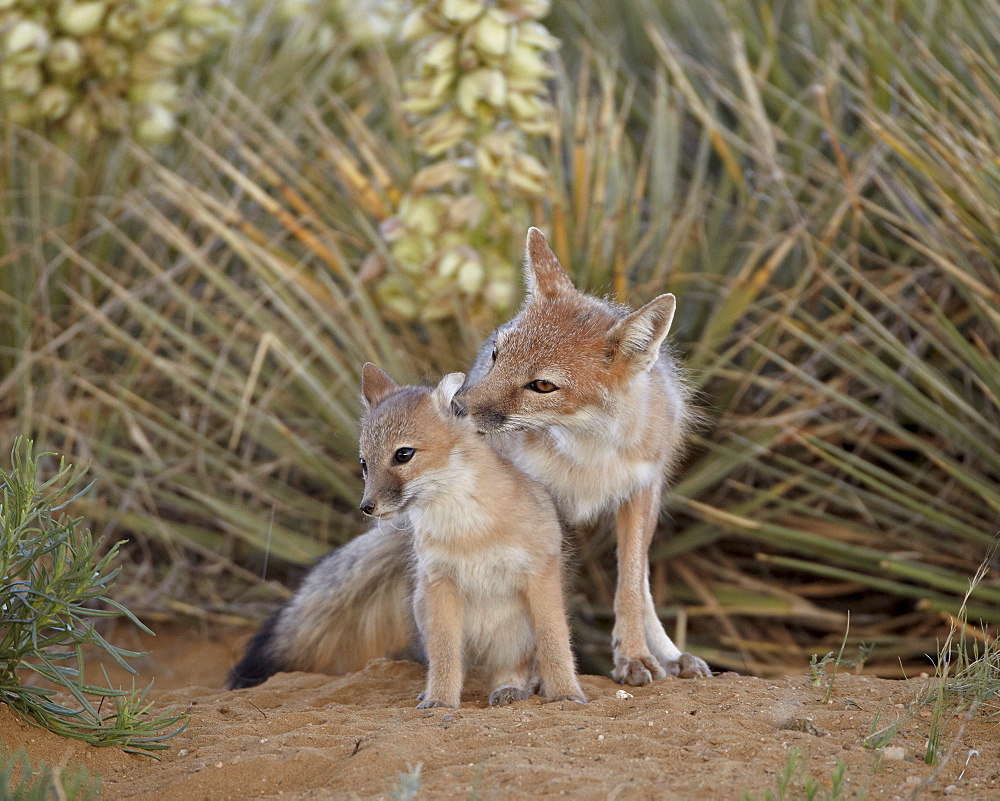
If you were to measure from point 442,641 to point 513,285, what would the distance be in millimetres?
2313

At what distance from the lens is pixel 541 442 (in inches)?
169

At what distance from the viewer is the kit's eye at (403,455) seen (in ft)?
12.5

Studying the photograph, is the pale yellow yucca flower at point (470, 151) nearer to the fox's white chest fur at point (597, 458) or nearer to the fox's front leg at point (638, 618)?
the fox's white chest fur at point (597, 458)

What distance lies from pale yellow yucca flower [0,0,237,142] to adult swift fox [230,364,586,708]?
3.20 meters

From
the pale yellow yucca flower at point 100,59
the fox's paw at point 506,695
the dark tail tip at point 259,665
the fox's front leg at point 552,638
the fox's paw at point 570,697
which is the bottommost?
the dark tail tip at point 259,665

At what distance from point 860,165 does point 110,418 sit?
4.31m

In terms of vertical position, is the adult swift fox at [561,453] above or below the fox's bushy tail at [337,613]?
above

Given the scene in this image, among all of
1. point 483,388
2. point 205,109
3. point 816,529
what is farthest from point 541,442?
point 205,109

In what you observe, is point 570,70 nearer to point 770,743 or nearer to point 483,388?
point 483,388

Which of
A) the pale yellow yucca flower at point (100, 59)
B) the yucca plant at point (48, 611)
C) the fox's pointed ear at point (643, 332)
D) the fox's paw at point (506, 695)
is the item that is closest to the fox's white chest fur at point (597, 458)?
the fox's pointed ear at point (643, 332)

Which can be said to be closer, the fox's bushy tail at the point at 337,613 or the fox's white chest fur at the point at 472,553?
the fox's white chest fur at the point at 472,553

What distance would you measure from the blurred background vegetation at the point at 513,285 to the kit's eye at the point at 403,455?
147cm

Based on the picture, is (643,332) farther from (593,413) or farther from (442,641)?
(442,641)

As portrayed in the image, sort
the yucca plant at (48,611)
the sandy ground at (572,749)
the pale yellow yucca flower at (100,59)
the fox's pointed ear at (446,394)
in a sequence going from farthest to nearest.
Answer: the pale yellow yucca flower at (100,59) → the fox's pointed ear at (446,394) → the yucca plant at (48,611) → the sandy ground at (572,749)
